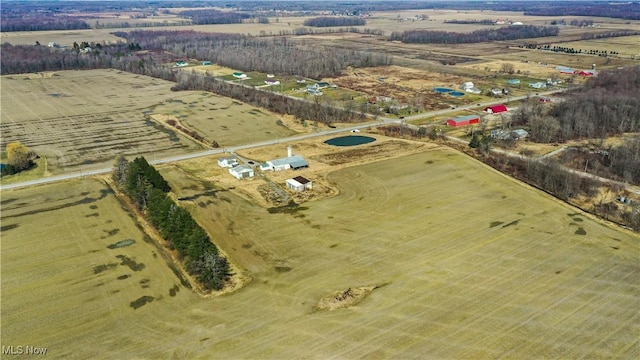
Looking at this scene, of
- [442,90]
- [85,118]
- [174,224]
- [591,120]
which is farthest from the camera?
[442,90]

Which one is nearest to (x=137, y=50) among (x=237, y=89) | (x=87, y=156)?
(x=237, y=89)

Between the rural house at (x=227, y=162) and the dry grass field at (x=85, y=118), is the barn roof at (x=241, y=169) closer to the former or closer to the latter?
the rural house at (x=227, y=162)

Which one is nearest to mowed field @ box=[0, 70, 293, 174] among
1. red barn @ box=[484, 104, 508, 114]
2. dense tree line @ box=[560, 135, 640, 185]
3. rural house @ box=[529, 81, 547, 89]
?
red barn @ box=[484, 104, 508, 114]

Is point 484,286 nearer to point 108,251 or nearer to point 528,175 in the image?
point 528,175

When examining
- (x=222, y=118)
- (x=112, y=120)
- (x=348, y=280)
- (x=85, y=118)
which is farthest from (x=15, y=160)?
(x=348, y=280)

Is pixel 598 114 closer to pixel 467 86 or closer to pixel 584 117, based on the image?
pixel 584 117
